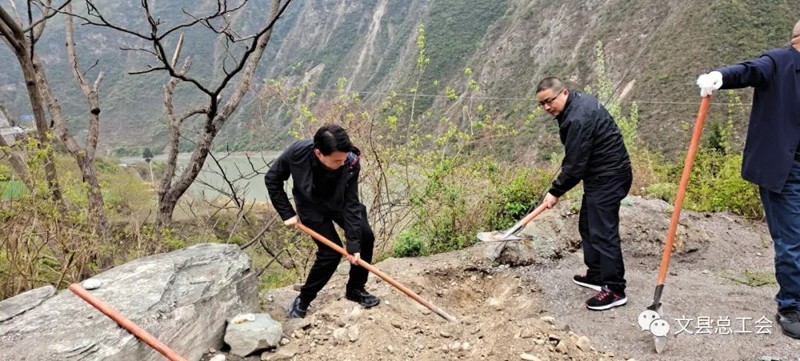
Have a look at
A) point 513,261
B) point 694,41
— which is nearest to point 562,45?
point 694,41

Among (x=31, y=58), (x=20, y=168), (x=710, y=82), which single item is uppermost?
(x=31, y=58)

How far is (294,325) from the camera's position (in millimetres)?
3498

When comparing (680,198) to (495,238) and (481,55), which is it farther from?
(481,55)

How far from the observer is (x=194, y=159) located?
5016 mm

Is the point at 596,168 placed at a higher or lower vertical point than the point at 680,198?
higher

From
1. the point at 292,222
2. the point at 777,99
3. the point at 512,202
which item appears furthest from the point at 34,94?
the point at 777,99

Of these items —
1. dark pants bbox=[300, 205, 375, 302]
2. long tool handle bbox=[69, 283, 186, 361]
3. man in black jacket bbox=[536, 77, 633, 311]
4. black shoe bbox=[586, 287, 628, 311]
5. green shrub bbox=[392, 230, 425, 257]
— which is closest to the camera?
long tool handle bbox=[69, 283, 186, 361]

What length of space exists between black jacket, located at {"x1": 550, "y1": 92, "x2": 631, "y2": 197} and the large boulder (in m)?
2.43

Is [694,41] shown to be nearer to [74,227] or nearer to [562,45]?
[562,45]

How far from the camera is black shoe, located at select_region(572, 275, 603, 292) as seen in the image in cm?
406

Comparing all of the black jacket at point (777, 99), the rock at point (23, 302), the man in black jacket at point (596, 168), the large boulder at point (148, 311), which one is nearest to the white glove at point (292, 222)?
the large boulder at point (148, 311)

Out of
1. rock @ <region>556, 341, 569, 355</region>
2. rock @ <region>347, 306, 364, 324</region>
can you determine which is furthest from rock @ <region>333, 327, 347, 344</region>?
rock @ <region>556, 341, 569, 355</region>

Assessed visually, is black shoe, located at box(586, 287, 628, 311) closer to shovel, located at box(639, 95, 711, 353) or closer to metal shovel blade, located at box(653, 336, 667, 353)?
shovel, located at box(639, 95, 711, 353)

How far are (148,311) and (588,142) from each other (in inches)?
115
